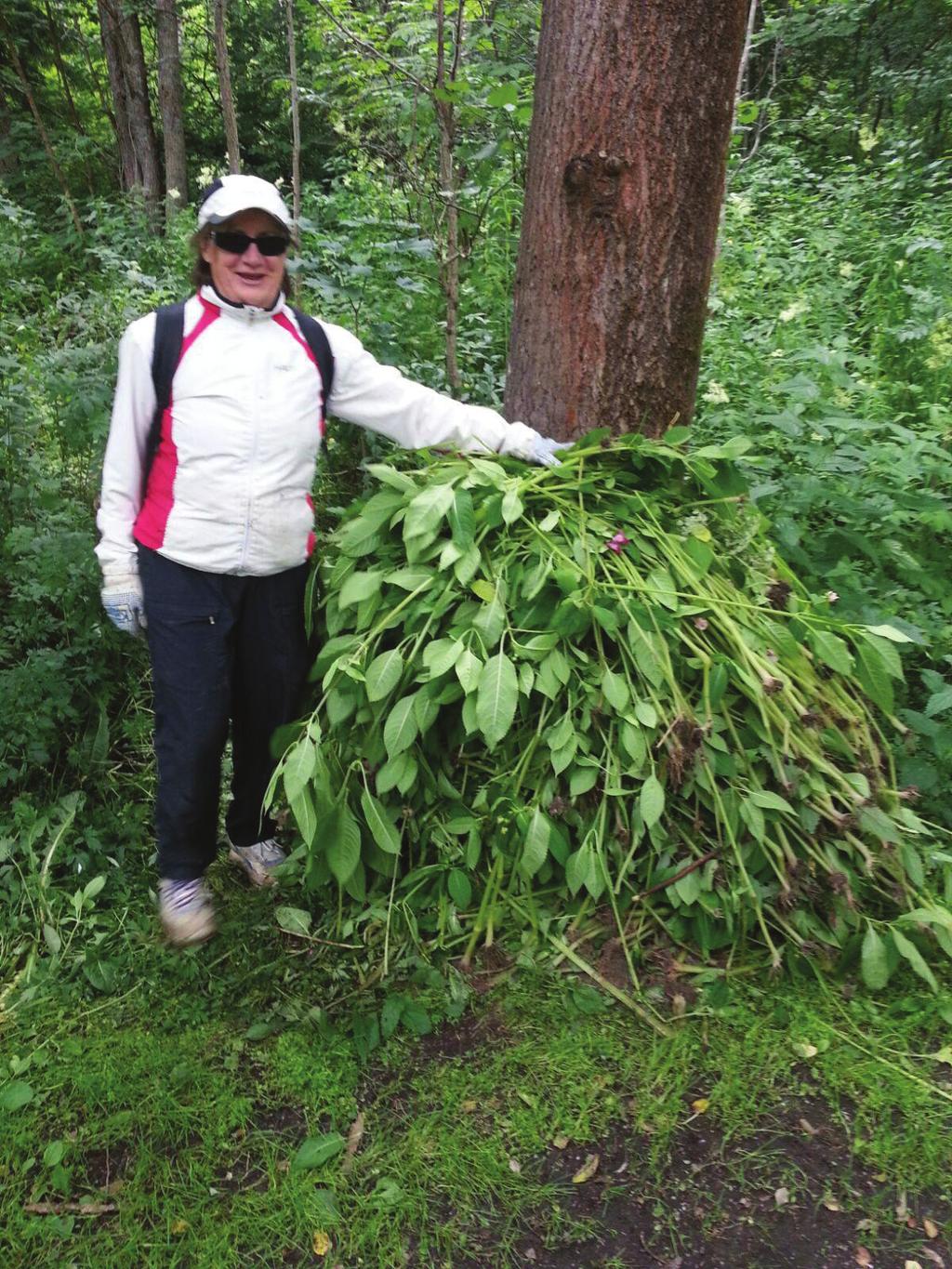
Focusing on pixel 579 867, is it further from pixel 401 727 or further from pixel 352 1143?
pixel 352 1143

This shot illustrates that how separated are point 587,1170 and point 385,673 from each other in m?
1.26

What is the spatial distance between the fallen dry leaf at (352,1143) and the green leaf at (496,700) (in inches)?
37.9

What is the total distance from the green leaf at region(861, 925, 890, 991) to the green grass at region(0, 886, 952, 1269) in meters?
0.09

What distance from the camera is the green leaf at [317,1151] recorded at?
2084 millimetres

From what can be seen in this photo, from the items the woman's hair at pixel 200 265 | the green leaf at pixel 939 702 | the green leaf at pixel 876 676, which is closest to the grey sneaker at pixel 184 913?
the woman's hair at pixel 200 265

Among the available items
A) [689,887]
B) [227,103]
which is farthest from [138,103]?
[689,887]

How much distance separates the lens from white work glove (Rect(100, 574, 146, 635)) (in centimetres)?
252

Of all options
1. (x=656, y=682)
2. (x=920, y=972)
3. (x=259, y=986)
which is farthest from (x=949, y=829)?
(x=259, y=986)

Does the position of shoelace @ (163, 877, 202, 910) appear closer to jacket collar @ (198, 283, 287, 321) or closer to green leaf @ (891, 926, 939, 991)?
jacket collar @ (198, 283, 287, 321)

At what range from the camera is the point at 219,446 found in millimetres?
2416

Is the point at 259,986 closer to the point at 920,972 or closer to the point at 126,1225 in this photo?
the point at 126,1225

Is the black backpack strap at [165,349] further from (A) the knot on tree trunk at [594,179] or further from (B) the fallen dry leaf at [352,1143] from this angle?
(B) the fallen dry leaf at [352,1143]

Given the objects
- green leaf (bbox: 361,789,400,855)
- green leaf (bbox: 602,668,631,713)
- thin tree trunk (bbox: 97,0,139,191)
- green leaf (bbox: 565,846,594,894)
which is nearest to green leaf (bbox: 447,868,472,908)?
green leaf (bbox: 361,789,400,855)

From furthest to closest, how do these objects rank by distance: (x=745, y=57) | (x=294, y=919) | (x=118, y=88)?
(x=118, y=88)
(x=745, y=57)
(x=294, y=919)
